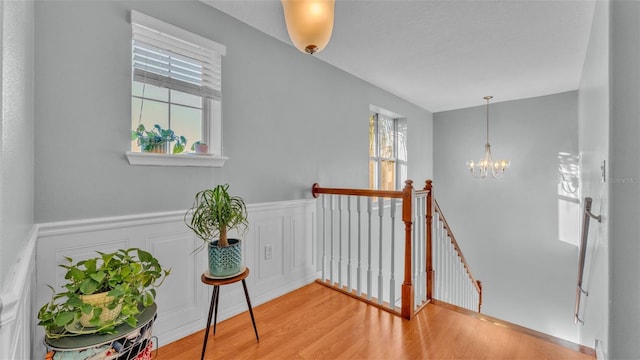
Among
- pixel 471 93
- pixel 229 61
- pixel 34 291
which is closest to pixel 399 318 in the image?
pixel 34 291

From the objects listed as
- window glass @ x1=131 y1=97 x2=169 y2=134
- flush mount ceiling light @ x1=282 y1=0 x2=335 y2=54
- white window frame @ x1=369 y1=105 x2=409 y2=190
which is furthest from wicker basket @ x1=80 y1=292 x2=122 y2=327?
white window frame @ x1=369 y1=105 x2=409 y2=190

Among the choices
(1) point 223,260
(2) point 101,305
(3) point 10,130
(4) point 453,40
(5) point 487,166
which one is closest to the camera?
(3) point 10,130

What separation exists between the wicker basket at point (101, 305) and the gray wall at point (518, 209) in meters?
5.13

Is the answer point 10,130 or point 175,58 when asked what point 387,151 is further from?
point 10,130

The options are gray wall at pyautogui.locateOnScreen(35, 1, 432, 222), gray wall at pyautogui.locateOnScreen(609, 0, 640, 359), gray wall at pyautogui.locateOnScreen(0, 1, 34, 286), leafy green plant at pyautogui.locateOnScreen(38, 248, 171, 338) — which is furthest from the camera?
gray wall at pyautogui.locateOnScreen(35, 1, 432, 222)

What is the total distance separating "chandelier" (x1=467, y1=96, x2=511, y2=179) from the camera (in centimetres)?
428

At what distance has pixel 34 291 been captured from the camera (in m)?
1.29

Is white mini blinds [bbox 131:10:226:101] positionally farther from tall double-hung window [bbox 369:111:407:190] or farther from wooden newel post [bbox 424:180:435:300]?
tall double-hung window [bbox 369:111:407:190]

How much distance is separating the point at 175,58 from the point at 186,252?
1.30 metres

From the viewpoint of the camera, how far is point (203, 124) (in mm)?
2025

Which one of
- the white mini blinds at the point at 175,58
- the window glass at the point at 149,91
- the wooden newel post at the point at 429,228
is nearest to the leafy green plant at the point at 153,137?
the window glass at the point at 149,91

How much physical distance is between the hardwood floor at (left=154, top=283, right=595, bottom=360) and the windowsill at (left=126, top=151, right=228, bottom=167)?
1.14 m

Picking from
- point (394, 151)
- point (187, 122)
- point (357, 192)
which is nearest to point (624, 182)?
point (357, 192)

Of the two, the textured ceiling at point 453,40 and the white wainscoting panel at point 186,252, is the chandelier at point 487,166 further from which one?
the white wainscoting panel at point 186,252
